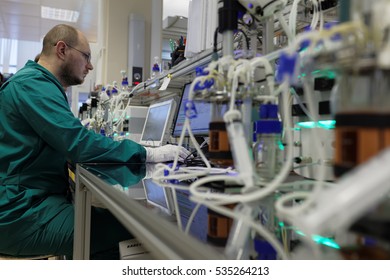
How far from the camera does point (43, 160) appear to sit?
1558 mm

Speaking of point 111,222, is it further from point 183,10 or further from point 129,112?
point 183,10

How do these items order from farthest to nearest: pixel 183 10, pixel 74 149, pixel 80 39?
1. pixel 183 10
2. pixel 80 39
3. pixel 74 149

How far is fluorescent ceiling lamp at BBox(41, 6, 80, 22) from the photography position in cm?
593

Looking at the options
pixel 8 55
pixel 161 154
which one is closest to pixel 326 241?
pixel 161 154

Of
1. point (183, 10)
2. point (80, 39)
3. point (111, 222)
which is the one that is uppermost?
point (183, 10)

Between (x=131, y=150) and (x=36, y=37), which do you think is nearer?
(x=131, y=150)

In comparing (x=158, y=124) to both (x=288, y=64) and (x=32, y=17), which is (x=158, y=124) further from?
(x=32, y=17)

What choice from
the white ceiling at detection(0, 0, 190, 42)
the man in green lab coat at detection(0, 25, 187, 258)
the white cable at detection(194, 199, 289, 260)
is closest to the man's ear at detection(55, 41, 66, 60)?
the man in green lab coat at detection(0, 25, 187, 258)

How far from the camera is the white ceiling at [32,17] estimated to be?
554 cm

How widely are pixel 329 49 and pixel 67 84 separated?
200cm

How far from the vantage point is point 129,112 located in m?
2.58

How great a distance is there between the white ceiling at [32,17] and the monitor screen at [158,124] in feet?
12.9

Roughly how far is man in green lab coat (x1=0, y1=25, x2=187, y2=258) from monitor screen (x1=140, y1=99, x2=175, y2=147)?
0.45 meters

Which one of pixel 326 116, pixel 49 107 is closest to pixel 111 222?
pixel 49 107
